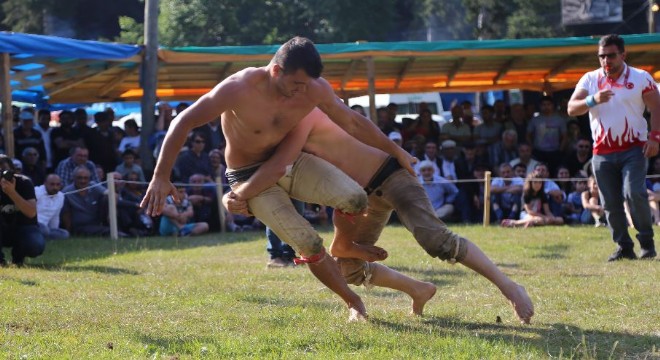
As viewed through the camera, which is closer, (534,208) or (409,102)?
(534,208)

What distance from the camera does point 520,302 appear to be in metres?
6.39

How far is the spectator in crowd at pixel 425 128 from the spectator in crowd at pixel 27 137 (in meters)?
6.03

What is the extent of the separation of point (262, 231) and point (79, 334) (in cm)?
919

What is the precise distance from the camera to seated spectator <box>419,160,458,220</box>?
16219mm

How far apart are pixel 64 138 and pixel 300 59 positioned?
463 inches

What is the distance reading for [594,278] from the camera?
8.83m

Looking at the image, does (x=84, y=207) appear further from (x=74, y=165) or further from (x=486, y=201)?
(x=486, y=201)

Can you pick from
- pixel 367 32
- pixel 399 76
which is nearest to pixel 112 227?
pixel 399 76

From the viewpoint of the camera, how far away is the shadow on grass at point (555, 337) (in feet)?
18.2

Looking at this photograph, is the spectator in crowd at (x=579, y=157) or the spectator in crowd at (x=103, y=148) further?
the spectator in crowd at (x=103, y=148)

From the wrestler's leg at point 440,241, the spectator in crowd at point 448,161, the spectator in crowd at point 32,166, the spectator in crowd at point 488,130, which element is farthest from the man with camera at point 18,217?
the spectator in crowd at point 488,130

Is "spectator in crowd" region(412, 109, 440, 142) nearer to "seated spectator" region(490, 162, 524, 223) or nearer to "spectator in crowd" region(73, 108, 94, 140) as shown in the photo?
"seated spectator" region(490, 162, 524, 223)

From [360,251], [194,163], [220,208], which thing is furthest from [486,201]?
[360,251]

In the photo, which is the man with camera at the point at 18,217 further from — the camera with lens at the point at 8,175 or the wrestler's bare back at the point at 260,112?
the wrestler's bare back at the point at 260,112
